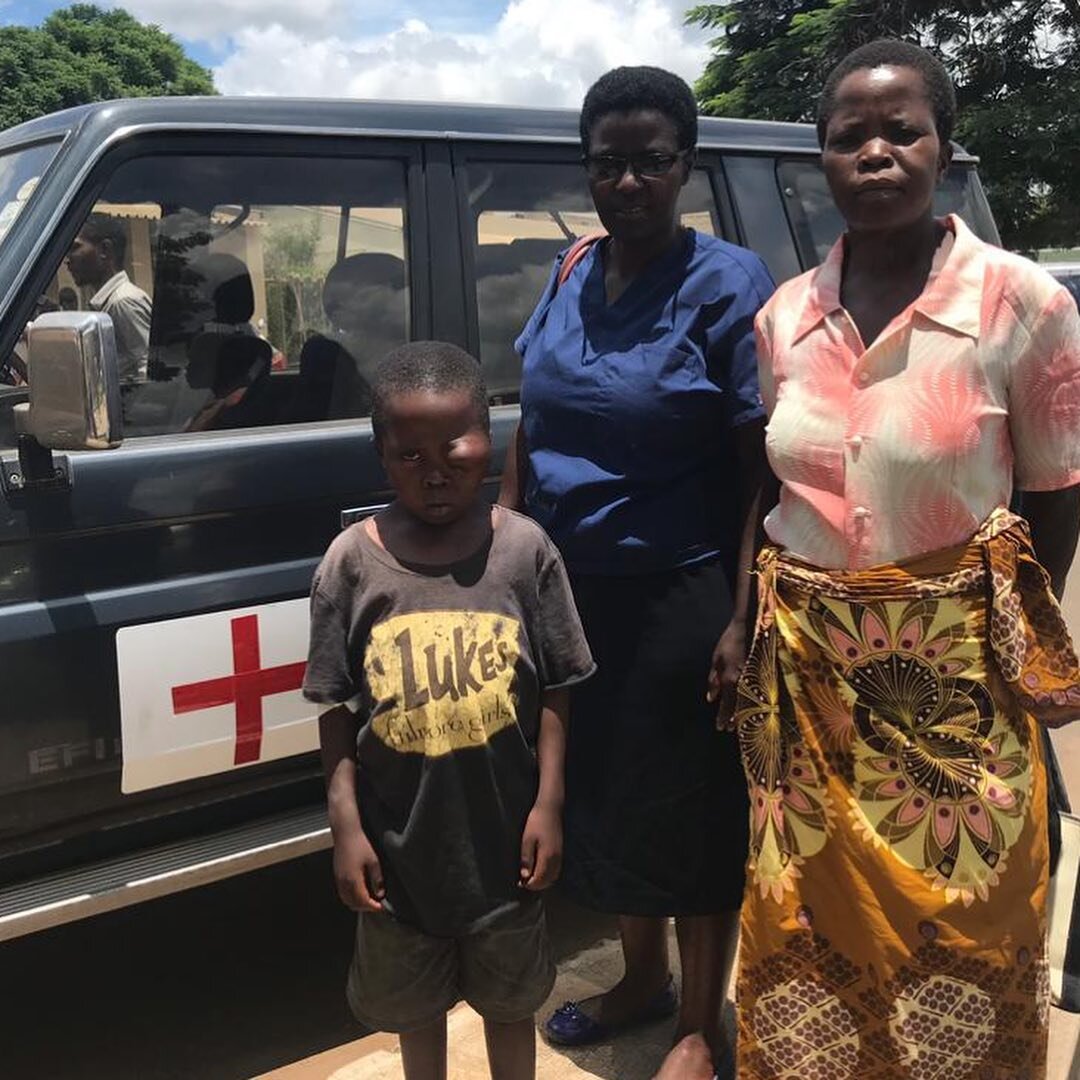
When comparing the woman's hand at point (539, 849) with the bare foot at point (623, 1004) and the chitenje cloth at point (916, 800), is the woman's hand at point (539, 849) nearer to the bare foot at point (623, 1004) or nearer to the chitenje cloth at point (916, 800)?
the chitenje cloth at point (916, 800)

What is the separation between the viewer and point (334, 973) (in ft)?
10.5

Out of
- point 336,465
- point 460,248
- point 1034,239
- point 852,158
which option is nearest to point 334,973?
point 336,465

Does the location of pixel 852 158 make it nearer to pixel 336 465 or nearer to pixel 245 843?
pixel 336 465

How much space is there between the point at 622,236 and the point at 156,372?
3.54ft

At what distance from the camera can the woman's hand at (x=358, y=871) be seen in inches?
73.4

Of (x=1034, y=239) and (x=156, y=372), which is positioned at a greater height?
(x=1034, y=239)

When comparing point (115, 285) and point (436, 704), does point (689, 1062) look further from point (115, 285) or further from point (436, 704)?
point (115, 285)

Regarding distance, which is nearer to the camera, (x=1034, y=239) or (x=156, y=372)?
(x=156, y=372)

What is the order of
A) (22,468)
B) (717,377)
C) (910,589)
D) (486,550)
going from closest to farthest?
(910,589)
(486,550)
(717,377)
(22,468)

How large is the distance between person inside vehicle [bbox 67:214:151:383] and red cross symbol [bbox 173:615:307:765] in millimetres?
609

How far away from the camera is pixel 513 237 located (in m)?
3.00

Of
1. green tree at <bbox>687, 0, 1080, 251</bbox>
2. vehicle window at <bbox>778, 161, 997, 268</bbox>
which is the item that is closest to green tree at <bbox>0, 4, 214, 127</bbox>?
green tree at <bbox>687, 0, 1080, 251</bbox>

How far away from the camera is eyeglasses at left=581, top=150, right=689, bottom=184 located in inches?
83.4

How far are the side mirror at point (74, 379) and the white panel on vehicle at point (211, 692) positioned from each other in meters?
0.49
